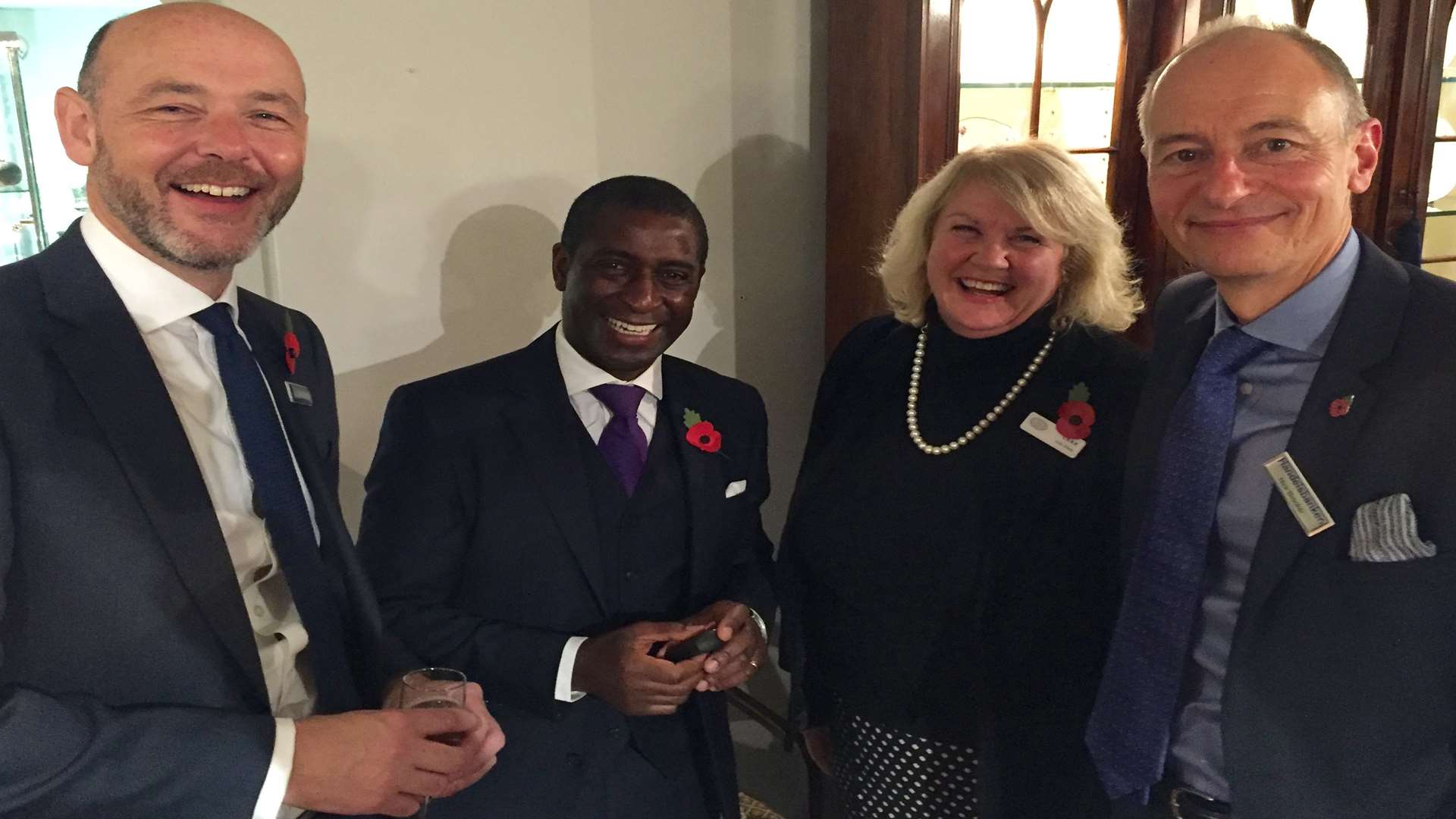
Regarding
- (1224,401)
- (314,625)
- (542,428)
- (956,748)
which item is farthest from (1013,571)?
(314,625)

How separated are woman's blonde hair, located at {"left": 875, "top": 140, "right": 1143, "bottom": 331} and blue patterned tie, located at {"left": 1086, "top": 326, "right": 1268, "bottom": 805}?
1.32 feet

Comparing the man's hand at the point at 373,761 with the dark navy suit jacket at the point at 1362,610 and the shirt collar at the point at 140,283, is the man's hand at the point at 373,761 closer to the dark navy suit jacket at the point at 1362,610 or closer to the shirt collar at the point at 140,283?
the shirt collar at the point at 140,283

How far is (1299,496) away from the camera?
1.12 metres

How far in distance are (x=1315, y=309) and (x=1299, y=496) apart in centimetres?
25

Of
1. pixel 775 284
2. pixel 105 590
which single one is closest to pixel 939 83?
pixel 775 284

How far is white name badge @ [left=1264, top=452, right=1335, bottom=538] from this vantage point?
1.10 m

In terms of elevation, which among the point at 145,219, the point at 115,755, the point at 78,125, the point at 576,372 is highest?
the point at 78,125

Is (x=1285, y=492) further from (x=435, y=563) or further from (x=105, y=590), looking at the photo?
(x=105, y=590)

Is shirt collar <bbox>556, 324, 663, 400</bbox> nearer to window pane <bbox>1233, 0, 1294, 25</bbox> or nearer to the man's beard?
the man's beard

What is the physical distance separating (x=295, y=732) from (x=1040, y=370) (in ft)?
4.25

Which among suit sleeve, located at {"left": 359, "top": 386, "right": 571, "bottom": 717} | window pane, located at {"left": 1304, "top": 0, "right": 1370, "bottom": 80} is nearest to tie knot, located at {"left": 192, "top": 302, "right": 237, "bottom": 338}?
suit sleeve, located at {"left": 359, "top": 386, "right": 571, "bottom": 717}

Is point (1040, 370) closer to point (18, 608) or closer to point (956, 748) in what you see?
point (956, 748)

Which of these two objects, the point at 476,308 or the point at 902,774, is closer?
the point at 902,774

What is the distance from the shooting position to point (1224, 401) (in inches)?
50.0
